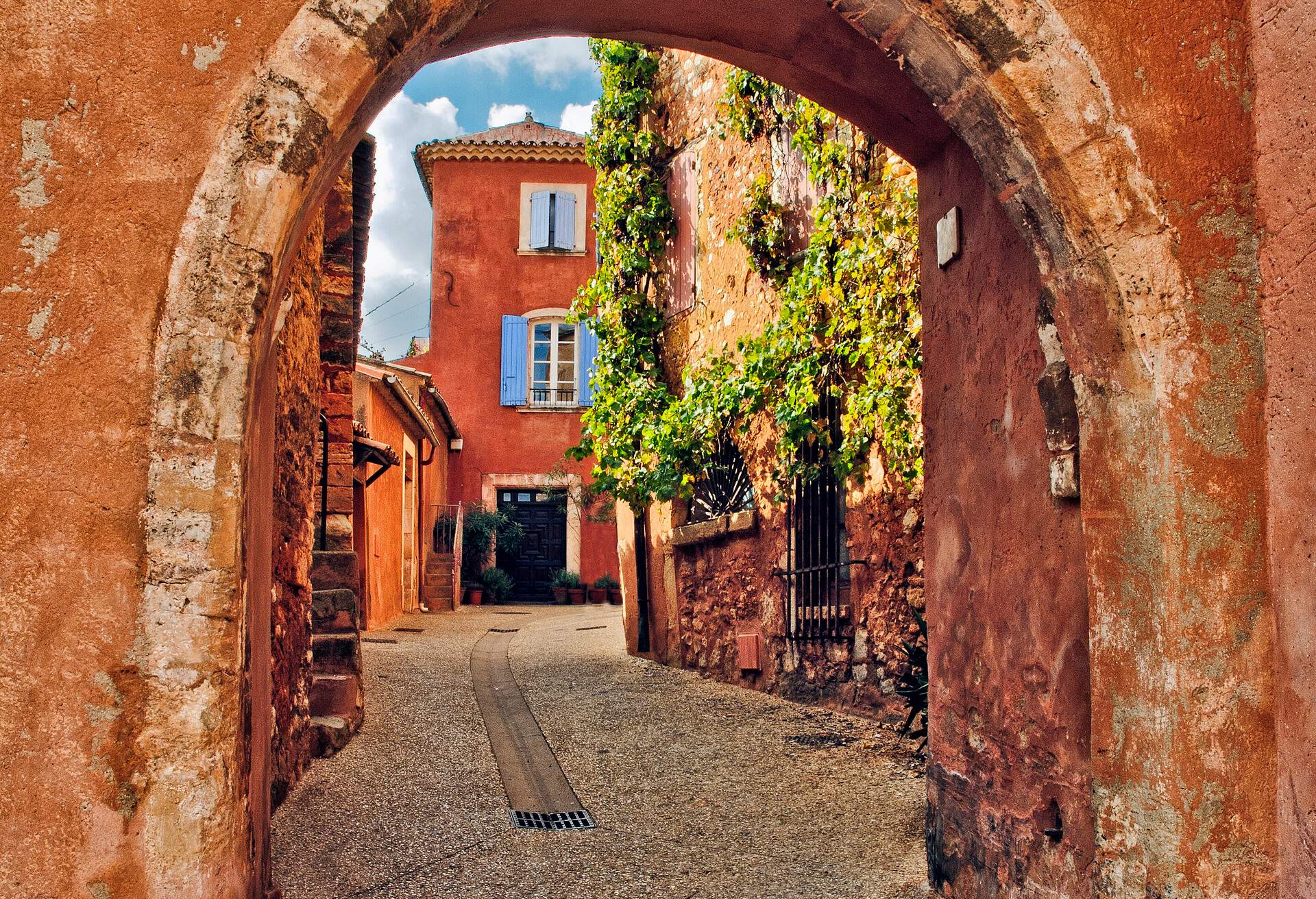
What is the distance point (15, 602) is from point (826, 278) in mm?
5324

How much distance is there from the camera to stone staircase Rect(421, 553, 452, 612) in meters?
16.4

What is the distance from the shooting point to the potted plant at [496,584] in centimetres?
1839

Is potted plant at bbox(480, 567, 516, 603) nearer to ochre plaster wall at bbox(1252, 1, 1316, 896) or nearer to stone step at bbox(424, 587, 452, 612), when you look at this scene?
stone step at bbox(424, 587, 452, 612)

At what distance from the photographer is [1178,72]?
2.37 metres

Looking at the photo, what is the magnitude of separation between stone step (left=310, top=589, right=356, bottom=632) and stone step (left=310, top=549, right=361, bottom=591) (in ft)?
0.89

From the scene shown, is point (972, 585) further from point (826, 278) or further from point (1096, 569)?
point (826, 278)

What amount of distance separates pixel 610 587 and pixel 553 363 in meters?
4.19

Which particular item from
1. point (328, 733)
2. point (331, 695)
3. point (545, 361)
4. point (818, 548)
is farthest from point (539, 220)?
point (328, 733)

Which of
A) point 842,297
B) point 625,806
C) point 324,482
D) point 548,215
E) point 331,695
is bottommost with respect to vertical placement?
point 625,806

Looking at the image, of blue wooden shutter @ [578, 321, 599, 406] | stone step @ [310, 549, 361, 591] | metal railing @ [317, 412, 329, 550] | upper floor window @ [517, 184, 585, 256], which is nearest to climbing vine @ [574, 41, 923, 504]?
metal railing @ [317, 412, 329, 550]

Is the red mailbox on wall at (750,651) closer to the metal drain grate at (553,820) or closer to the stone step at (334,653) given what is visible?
the stone step at (334,653)

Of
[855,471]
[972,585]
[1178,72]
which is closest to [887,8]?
[1178,72]

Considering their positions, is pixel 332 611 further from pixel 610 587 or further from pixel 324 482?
pixel 610 587

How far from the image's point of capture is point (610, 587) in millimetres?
19266
